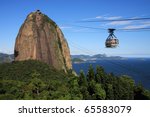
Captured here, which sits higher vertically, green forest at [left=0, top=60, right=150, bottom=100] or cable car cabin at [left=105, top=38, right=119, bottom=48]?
cable car cabin at [left=105, top=38, right=119, bottom=48]

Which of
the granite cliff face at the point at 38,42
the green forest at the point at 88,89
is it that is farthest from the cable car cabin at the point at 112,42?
the granite cliff face at the point at 38,42

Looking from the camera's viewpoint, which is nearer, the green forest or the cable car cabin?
the cable car cabin

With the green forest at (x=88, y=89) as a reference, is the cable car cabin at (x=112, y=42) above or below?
above

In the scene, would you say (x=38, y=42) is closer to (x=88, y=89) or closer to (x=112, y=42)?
(x=88, y=89)

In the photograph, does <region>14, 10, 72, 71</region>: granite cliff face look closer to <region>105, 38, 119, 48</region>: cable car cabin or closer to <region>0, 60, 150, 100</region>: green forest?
<region>0, 60, 150, 100</region>: green forest

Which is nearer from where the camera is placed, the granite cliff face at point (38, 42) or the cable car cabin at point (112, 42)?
the cable car cabin at point (112, 42)

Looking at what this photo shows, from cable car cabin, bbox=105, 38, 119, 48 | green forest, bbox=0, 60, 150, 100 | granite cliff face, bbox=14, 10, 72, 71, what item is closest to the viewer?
cable car cabin, bbox=105, 38, 119, 48

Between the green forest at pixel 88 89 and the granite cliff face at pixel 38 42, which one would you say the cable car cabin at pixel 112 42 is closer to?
the green forest at pixel 88 89

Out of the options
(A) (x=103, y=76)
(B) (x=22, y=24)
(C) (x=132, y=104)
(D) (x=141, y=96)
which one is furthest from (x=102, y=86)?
(B) (x=22, y=24)

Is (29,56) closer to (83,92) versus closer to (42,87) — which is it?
(42,87)

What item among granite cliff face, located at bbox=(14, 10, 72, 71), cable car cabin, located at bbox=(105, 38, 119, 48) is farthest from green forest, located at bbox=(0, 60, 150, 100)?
granite cliff face, located at bbox=(14, 10, 72, 71)
